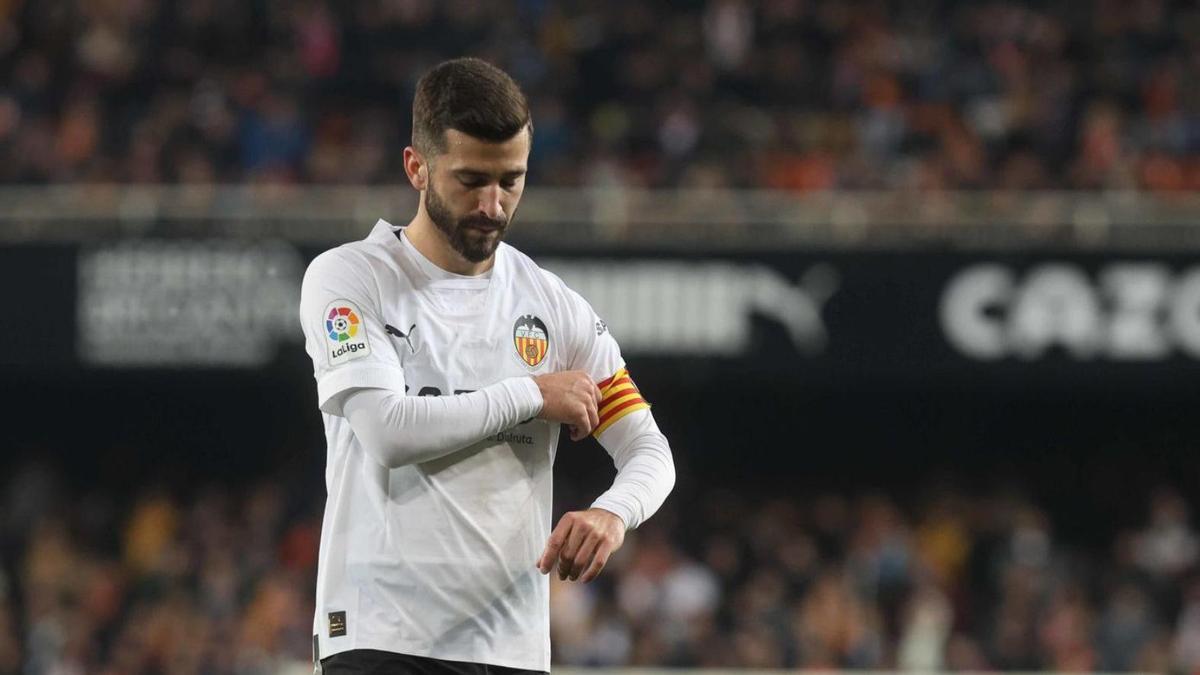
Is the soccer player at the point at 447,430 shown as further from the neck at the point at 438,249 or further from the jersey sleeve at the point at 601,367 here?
the jersey sleeve at the point at 601,367

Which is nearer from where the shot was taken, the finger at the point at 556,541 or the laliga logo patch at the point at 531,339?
the finger at the point at 556,541

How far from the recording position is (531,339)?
3.99m

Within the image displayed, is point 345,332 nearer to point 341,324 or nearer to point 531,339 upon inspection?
point 341,324

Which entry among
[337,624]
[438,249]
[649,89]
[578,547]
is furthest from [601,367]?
[649,89]

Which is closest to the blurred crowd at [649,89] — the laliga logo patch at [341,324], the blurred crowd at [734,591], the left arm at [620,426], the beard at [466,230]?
the blurred crowd at [734,591]

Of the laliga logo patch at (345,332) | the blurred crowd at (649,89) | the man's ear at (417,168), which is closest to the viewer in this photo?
the laliga logo patch at (345,332)

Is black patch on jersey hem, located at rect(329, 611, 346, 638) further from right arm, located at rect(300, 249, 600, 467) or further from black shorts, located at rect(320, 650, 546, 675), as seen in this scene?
right arm, located at rect(300, 249, 600, 467)

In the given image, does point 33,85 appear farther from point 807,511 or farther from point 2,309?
point 807,511

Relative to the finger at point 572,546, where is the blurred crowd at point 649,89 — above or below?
above

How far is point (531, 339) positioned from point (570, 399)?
0.74 ft

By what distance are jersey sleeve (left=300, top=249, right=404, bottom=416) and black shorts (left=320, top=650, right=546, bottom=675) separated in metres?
0.48

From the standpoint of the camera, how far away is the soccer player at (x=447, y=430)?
3732 mm

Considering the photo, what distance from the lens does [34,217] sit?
14078 mm

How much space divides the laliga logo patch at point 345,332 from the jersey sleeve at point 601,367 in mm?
501
